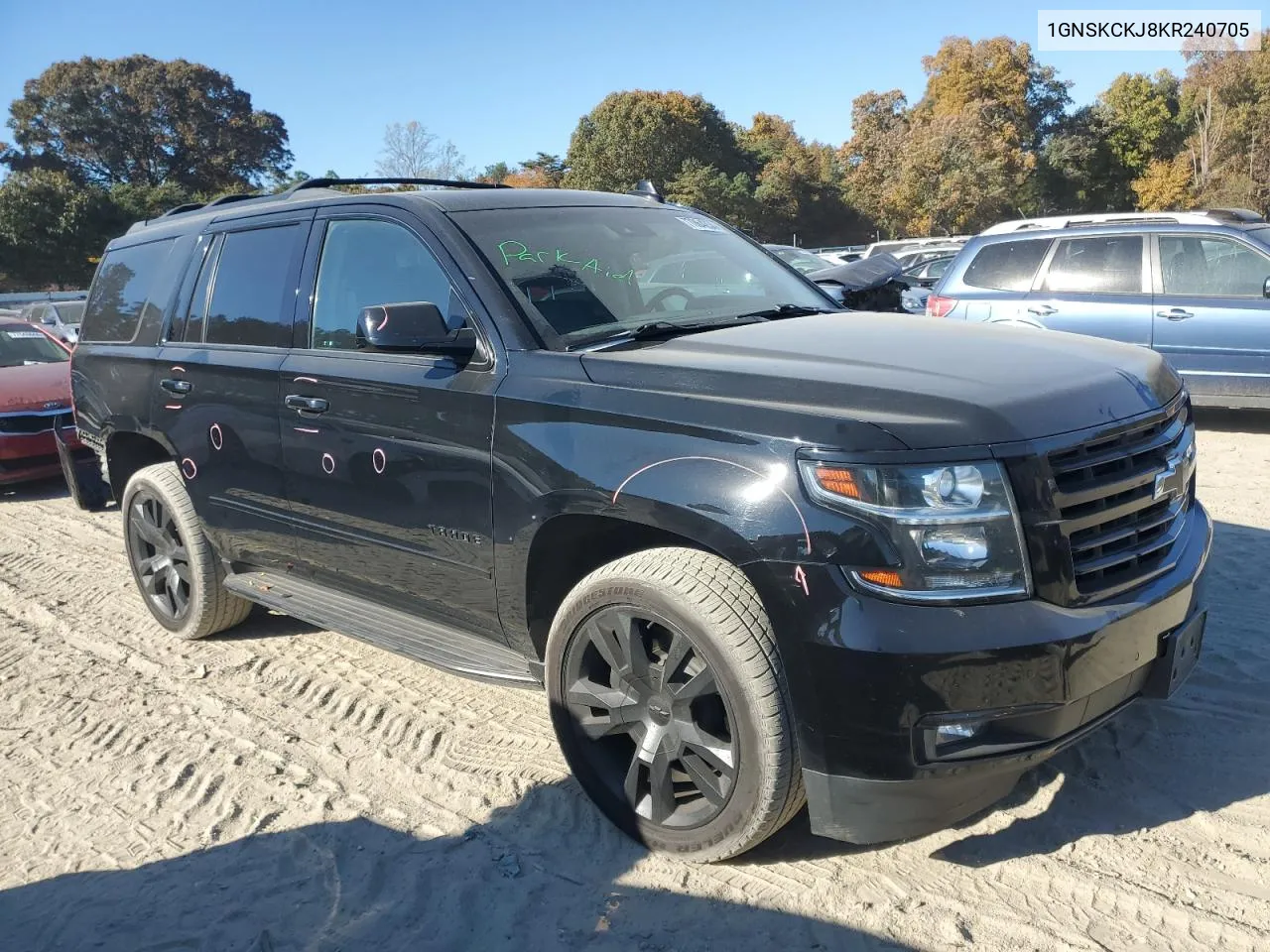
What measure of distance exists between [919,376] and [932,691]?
2.82 feet

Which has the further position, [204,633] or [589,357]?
[204,633]

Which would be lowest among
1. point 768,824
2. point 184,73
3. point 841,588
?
point 768,824

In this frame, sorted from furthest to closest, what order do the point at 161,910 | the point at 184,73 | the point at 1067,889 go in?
the point at 184,73 → the point at 161,910 → the point at 1067,889

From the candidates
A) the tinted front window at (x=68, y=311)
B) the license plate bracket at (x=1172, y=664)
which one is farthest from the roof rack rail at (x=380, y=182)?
the tinted front window at (x=68, y=311)

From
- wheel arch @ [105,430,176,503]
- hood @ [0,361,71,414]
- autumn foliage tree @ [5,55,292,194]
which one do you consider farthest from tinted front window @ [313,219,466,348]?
autumn foliage tree @ [5,55,292,194]

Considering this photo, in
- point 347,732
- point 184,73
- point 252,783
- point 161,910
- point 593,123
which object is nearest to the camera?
point 161,910

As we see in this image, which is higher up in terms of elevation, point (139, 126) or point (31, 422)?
point (139, 126)

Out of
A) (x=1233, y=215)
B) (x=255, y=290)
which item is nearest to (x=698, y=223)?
(x=255, y=290)

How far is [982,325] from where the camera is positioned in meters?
3.66

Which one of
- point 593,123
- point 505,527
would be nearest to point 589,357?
point 505,527

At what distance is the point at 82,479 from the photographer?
25.5 feet

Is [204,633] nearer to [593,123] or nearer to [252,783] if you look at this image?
[252,783]

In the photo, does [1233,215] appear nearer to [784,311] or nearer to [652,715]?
[784,311]

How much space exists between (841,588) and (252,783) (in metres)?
2.36
